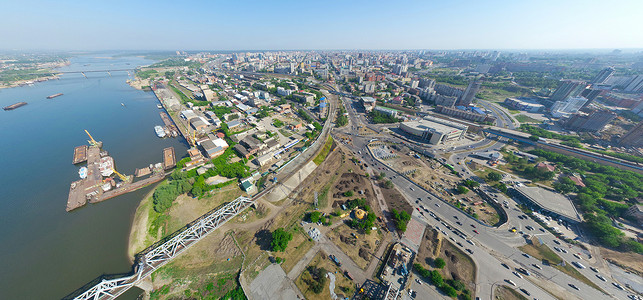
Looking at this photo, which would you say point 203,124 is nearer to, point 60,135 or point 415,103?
point 60,135

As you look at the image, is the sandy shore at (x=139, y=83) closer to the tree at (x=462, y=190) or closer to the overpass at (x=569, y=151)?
the tree at (x=462, y=190)

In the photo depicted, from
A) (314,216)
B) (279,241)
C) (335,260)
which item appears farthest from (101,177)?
(335,260)

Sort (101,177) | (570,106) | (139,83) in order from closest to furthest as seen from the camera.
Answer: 1. (101,177)
2. (570,106)
3. (139,83)

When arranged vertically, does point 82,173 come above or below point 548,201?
above

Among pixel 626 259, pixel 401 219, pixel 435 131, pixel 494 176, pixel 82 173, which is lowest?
pixel 626 259

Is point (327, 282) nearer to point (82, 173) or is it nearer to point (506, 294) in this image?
point (506, 294)

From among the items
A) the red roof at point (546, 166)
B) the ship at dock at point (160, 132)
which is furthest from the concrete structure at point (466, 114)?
the ship at dock at point (160, 132)

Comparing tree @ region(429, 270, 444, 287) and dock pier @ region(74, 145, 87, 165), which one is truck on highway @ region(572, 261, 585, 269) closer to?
tree @ region(429, 270, 444, 287)
